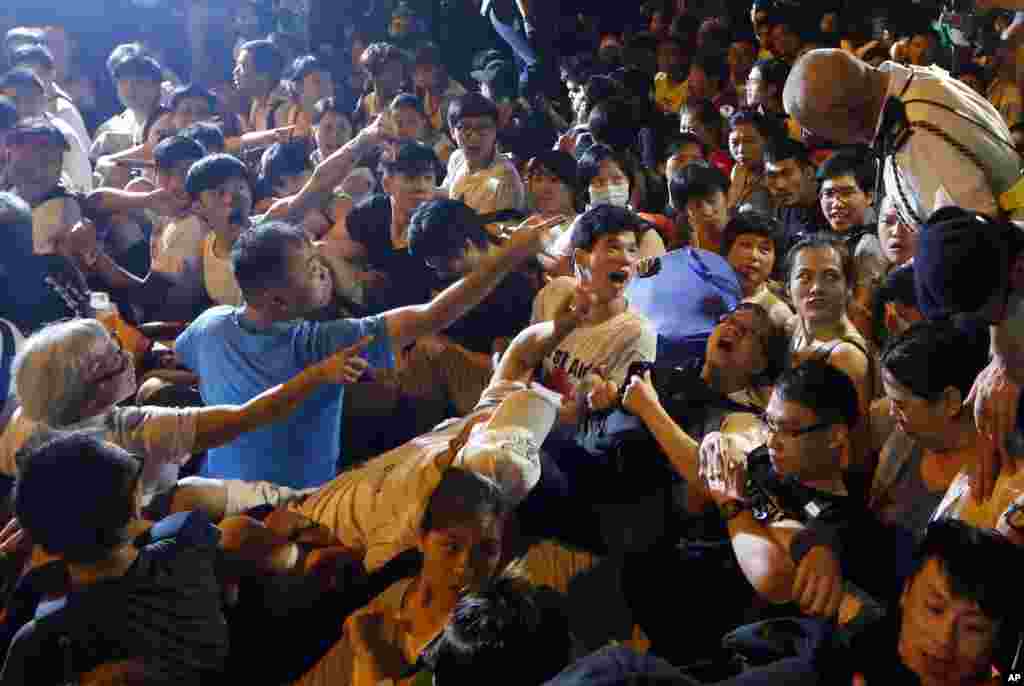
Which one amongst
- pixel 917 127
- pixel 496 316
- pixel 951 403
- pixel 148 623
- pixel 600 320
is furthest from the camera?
pixel 496 316

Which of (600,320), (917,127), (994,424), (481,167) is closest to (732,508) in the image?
(994,424)

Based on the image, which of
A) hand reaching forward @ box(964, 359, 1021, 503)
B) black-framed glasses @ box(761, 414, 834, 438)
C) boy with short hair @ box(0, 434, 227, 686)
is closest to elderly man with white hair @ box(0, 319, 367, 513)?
boy with short hair @ box(0, 434, 227, 686)

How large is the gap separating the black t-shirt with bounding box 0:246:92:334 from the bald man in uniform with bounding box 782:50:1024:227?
7.28 ft

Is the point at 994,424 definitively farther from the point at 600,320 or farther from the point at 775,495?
the point at 600,320

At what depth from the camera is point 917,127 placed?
262cm

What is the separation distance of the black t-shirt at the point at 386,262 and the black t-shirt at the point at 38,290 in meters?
0.90

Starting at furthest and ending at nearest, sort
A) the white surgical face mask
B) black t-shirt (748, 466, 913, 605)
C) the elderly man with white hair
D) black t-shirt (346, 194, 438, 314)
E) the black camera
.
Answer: the white surgical face mask < black t-shirt (346, 194, 438, 314) < the elderly man with white hair < the black camera < black t-shirt (748, 466, 913, 605)

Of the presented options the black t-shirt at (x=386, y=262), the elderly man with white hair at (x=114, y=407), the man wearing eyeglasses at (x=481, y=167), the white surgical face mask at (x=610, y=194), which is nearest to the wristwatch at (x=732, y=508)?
the elderly man with white hair at (x=114, y=407)

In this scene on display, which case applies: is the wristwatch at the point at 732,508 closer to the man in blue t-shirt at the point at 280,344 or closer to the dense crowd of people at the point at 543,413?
the dense crowd of people at the point at 543,413

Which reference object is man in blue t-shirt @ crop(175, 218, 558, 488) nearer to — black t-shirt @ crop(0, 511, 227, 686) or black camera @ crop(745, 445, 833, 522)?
black t-shirt @ crop(0, 511, 227, 686)

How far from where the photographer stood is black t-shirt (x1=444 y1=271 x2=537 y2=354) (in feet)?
11.4

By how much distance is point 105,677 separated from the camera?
2160mm

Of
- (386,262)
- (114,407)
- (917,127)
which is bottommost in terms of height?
(386,262)

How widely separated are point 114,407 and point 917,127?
1.96 metres
